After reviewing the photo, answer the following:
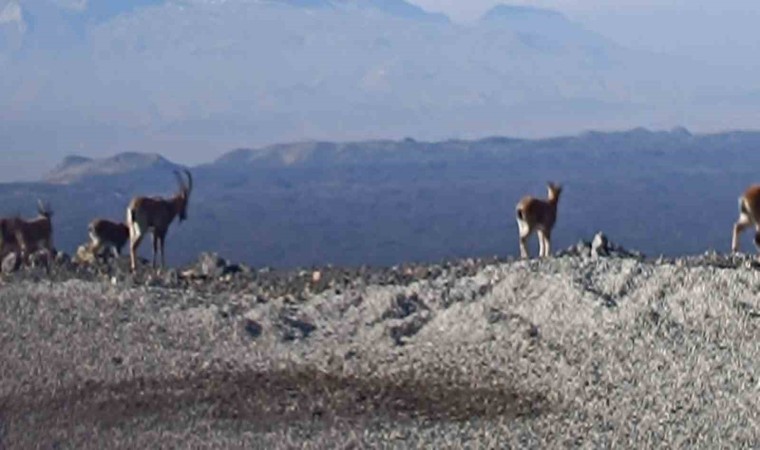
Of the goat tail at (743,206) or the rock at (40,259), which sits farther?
the rock at (40,259)

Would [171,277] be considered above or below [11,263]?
above

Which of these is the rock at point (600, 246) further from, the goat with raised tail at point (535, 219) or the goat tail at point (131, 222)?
the goat tail at point (131, 222)

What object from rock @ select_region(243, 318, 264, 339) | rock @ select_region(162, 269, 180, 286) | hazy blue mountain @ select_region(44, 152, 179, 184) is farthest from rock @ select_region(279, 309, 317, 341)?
hazy blue mountain @ select_region(44, 152, 179, 184)

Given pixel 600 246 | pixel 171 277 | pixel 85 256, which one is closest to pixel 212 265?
pixel 171 277

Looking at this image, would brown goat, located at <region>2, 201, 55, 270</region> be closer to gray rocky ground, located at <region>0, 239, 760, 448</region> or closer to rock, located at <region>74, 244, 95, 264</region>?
rock, located at <region>74, 244, 95, 264</region>

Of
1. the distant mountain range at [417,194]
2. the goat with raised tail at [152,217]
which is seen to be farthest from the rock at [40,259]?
the distant mountain range at [417,194]

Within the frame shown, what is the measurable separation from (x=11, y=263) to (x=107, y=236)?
3433 mm

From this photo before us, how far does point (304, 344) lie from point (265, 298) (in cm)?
257

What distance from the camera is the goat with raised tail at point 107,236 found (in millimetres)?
27938

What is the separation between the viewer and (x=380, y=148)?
124562 mm

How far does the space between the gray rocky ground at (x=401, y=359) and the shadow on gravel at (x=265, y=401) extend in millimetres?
28

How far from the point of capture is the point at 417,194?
293ft

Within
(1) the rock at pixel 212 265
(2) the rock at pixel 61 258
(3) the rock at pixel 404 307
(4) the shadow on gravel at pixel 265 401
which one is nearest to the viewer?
(4) the shadow on gravel at pixel 265 401

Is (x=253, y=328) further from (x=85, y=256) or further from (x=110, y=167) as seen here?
(x=110, y=167)
